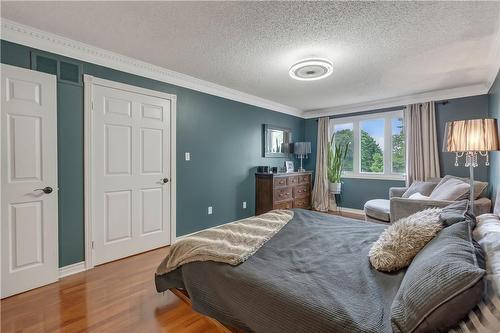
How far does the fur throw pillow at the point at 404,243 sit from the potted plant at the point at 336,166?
12.2ft

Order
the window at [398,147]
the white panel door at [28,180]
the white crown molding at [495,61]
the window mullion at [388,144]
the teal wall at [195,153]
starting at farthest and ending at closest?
the window mullion at [388,144] → the window at [398,147] → the teal wall at [195,153] → the white crown molding at [495,61] → the white panel door at [28,180]

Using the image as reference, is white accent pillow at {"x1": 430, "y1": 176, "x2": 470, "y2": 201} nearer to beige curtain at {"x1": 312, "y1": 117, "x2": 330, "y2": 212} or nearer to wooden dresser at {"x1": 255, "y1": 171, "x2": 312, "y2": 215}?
wooden dresser at {"x1": 255, "y1": 171, "x2": 312, "y2": 215}

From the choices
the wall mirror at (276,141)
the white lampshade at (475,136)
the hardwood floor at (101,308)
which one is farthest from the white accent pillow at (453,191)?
the hardwood floor at (101,308)

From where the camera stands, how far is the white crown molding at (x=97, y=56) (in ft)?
7.10

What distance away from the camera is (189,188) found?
3.58 meters

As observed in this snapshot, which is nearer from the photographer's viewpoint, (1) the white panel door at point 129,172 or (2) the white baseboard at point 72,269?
(2) the white baseboard at point 72,269

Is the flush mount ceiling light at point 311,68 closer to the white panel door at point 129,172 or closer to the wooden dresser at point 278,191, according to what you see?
the white panel door at point 129,172

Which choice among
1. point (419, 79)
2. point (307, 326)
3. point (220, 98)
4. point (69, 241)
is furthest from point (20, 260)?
point (419, 79)

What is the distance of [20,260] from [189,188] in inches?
75.3

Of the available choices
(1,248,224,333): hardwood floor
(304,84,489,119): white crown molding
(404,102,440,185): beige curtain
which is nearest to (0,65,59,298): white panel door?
(1,248,224,333): hardwood floor

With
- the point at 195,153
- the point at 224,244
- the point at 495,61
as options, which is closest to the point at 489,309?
the point at 224,244

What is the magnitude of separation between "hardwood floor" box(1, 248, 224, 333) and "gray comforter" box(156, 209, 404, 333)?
23cm

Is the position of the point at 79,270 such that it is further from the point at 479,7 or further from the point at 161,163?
the point at 479,7

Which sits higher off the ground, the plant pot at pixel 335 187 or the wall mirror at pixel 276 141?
the wall mirror at pixel 276 141
